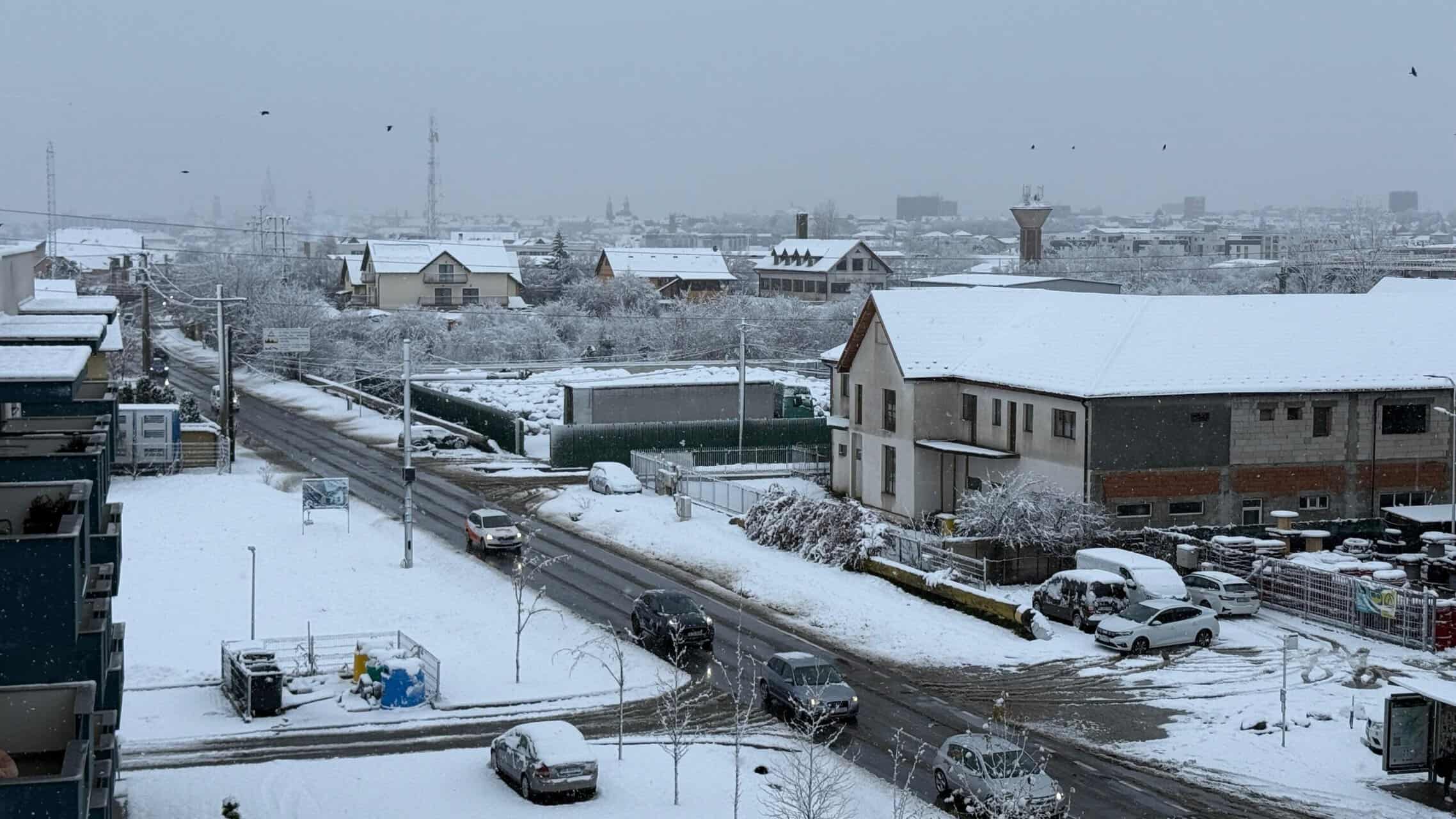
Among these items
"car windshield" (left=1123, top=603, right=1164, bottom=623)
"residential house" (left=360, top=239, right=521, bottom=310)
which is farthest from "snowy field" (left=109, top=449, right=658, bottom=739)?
"residential house" (left=360, top=239, right=521, bottom=310)

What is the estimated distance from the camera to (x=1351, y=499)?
156 feet

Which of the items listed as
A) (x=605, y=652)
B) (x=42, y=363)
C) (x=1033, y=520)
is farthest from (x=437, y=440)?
(x=42, y=363)

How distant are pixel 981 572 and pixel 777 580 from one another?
18.1 ft

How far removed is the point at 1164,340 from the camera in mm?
48594

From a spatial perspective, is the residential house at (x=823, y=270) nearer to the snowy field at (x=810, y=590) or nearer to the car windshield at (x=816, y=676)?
the snowy field at (x=810, y=590)

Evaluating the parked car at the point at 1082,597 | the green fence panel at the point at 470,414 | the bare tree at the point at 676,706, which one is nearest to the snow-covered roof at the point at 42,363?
the bare tree at the point at 676,706

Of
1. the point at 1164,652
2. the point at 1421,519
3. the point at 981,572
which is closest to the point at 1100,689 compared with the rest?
the point at 1164,652

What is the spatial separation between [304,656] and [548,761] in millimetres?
11185

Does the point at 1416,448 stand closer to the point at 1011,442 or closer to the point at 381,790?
the point at 1011,442

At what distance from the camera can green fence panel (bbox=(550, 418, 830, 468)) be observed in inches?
2515

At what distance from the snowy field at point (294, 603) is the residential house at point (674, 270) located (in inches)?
3358

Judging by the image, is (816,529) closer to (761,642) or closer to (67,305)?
(761,642)

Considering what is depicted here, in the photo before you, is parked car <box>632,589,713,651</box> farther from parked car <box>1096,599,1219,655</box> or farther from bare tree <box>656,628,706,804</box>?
parked car <box>1096,599,1219,655</box>

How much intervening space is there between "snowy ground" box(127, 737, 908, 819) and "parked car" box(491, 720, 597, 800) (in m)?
0.25
